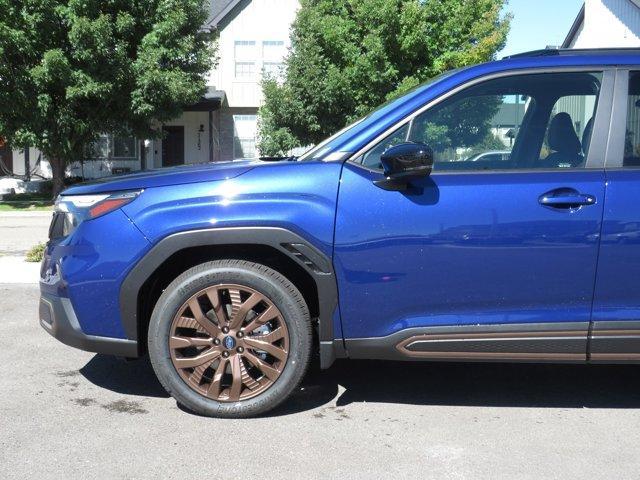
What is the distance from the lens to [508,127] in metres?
4.07

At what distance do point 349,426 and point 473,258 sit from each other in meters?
1.14

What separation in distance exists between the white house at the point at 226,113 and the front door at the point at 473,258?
24.2 m

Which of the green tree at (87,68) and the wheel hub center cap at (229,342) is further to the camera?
the green tree at (87,68)

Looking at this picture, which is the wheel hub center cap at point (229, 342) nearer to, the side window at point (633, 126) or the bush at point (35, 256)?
the side window at point (633, 126)

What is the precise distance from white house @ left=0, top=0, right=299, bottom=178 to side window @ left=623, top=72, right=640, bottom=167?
2400 cm

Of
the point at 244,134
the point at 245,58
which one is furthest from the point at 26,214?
the point at 245,58

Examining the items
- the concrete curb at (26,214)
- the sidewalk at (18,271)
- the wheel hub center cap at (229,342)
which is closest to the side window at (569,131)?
the wheel hub center cap at (229,342)

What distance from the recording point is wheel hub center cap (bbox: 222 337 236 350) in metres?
3.89

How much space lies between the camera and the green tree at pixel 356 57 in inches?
811

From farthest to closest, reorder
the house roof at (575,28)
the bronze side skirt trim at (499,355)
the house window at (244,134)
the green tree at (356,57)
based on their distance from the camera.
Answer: the house window at (244,134)
the house roof at (575,28)
the green tree at (356,57)
the bronze side skirt trim at (499,355)

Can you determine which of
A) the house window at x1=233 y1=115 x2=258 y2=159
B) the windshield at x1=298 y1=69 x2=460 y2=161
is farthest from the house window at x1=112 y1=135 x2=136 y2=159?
the windshield at x1=298 y1=69 x2=460 y2=161

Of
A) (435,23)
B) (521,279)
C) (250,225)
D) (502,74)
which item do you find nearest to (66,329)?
(250,225)

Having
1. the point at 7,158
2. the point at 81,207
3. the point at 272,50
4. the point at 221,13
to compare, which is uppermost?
the point at 221,13

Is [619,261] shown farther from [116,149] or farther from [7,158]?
[7,158]
